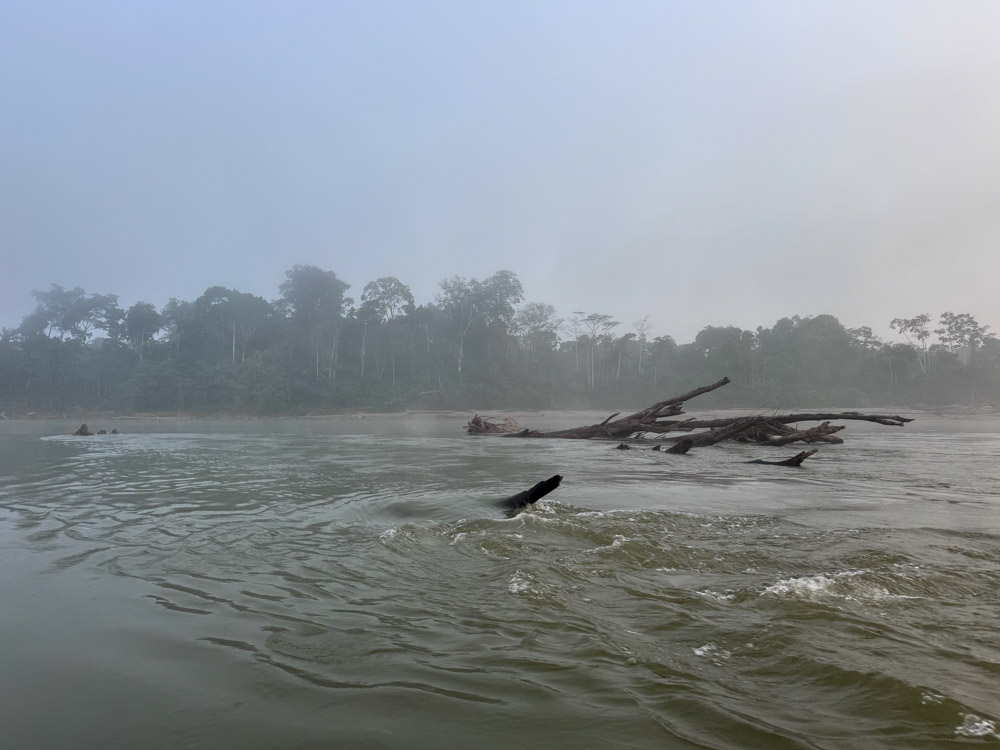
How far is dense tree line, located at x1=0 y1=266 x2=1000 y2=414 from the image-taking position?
5334 centimetres

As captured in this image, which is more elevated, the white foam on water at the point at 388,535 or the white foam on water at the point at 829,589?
the white foam on water at the point at 829,589

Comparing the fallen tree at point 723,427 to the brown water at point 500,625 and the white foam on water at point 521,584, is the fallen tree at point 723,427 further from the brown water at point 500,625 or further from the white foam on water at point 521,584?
the white foam on water at point 521,584

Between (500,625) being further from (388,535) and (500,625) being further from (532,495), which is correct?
(532,495)

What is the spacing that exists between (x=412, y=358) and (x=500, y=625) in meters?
60.1

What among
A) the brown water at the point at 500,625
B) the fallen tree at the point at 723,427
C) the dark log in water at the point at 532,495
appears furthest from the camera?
the fallen tree at the point at 723,427

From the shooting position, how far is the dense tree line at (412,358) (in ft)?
175

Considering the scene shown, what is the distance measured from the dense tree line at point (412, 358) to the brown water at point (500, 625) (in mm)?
50462

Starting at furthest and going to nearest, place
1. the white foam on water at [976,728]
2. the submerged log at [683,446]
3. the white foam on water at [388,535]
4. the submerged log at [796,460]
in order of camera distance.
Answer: the submerged log at [683,446], the submerged log at [796,460], the white foam on water at [388,535], the white foam on water at [976,728]

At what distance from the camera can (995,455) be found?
39.0 feet

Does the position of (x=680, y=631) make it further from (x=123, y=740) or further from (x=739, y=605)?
(x=123, y=740)

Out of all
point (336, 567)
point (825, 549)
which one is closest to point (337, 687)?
point (336, 567)

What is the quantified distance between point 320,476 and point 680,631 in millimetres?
7636

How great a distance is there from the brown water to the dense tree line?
50.5m

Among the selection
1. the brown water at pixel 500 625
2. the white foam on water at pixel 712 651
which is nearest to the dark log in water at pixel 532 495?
the brown water at pixel 500 625
